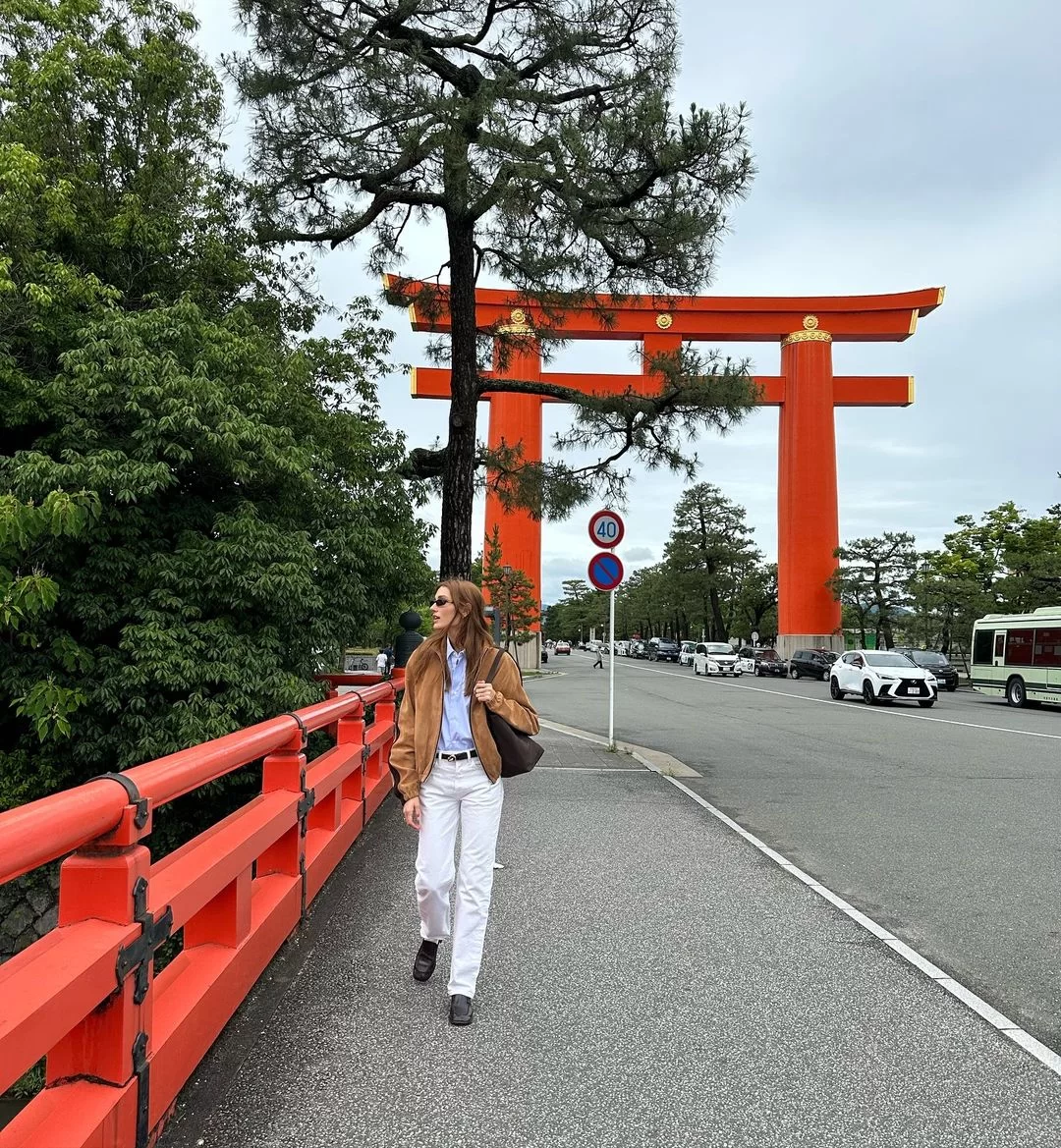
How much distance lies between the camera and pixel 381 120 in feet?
34.9

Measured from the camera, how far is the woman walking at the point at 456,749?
3611 millimetres

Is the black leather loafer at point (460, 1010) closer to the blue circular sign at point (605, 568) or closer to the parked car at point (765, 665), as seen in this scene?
the blue circular sign at point (605, 568)

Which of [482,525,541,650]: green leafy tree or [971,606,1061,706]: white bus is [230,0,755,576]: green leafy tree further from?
[482,525,541,650]: green leafy tree

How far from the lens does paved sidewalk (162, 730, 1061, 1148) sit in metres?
2.72

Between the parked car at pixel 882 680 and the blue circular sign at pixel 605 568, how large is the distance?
1350 cm

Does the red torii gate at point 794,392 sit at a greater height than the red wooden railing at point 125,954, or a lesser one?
greater

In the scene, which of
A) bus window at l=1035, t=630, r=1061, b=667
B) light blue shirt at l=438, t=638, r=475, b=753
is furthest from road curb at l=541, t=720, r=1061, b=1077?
bus window at l=1035, t=630, r=1061, b=667

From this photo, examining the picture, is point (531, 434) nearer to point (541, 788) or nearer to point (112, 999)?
point (541, 788)

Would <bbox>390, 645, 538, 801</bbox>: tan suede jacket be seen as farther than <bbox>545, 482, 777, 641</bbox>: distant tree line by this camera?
No

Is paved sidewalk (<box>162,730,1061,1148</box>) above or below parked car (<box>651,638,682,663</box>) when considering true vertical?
above

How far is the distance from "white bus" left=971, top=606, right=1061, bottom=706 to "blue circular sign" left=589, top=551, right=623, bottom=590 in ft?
53.3

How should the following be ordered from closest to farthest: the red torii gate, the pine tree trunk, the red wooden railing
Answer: the red wooden railing, the pine tree trunk, the red torii gate

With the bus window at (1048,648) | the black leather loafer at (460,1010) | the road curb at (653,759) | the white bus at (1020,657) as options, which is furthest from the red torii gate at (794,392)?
the black leather loafer at (460,1010)


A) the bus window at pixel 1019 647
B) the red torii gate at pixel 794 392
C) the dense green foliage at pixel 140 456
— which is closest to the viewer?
the dense green foliage at pixel 140 456
